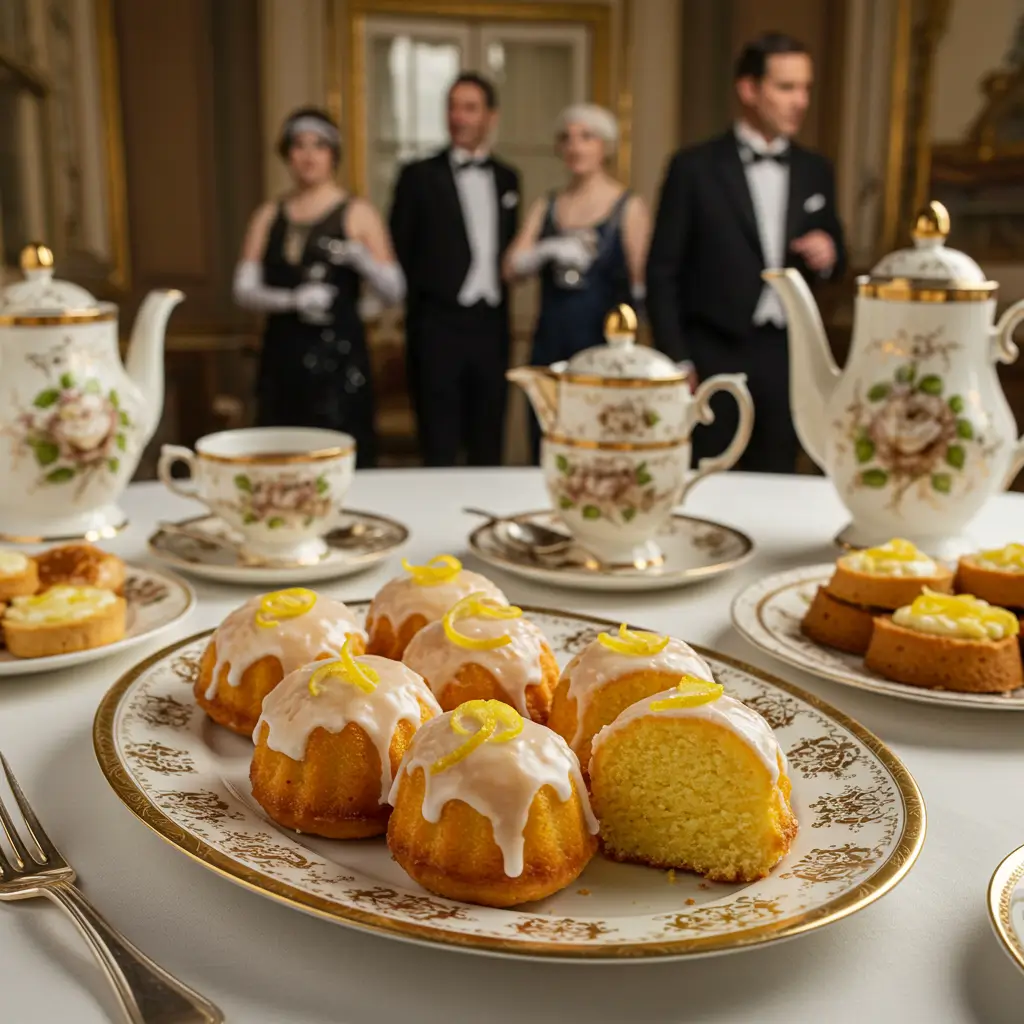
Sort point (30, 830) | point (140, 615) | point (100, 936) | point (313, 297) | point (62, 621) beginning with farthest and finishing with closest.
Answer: point (313, 297), point (140, 615), point (62, 621), point (30, 830), point (100, 936)

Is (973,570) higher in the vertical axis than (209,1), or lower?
lower

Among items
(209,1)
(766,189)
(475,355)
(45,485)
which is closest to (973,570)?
(45,485)

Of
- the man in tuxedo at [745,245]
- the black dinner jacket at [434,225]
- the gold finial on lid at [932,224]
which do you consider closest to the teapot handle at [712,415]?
the gold finial on lid at [932,224]

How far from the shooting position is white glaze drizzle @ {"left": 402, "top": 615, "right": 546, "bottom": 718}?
706 mm

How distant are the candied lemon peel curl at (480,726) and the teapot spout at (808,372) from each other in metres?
0.72

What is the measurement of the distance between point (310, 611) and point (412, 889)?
10.1 inches

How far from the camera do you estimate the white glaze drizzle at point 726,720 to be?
22.4 inches

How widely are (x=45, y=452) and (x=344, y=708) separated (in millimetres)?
705

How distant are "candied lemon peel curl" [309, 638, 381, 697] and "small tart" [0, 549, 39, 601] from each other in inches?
14.7

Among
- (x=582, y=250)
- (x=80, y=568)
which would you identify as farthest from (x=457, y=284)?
(x=80, y=568)

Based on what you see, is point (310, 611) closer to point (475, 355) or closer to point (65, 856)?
point (65, 856)

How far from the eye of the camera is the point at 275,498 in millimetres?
1099

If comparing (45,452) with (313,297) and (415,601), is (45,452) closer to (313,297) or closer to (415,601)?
(415,601)

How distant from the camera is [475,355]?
347 centimetres
